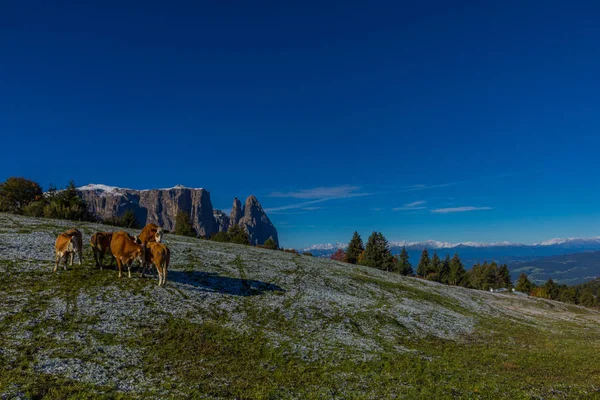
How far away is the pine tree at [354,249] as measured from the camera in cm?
13125

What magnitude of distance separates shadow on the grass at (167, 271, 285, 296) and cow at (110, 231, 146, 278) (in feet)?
12.1

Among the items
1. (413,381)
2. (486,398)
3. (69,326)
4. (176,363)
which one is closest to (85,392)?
(176,363)

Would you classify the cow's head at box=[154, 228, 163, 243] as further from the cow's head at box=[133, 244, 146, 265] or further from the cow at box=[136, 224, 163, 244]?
the cow's head at box=[133, 244, 146, 265]

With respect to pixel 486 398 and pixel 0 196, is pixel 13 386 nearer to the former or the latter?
pixel 486 398

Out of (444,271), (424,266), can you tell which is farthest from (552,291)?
(424,266)

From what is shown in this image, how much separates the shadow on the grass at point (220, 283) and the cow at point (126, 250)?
3.67 meters

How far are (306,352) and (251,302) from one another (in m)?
10.2

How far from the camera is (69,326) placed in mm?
17672

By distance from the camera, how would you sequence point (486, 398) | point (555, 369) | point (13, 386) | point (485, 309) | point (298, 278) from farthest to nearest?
point (485, 309)
point (298, 278)
point (555, 369)
point (486, 398)
point (13, 386)

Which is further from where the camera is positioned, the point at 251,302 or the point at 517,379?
the point at 251,302

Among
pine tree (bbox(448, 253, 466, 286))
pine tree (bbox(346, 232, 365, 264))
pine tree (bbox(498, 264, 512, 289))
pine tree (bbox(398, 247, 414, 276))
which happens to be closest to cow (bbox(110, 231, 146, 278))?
pine tree (bbox(346, 232, 365, 264))

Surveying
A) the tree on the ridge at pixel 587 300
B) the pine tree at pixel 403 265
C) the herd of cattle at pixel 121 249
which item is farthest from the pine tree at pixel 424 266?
the herd of cattle at pixel 121 249

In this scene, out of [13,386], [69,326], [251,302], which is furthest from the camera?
[251,302]

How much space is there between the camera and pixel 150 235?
2959 centimetres
